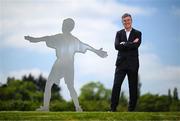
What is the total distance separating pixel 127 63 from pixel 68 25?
1.94 meters

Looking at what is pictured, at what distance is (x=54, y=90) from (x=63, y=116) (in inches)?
2525

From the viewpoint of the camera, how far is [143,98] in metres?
67.3

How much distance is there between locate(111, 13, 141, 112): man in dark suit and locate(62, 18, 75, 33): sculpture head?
4.32ft

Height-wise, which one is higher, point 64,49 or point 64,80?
point 64,49

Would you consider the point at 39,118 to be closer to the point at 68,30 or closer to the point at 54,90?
the point at 68,30

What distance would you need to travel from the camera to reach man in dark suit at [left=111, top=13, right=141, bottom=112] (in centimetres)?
1295

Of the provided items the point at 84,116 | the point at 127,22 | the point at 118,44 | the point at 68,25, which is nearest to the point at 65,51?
the point at 68,25

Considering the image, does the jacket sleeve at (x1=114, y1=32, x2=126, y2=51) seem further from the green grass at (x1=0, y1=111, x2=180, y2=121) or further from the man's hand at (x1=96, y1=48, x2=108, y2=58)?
the green grass at (x1=0, y1=111, x2=180, y2=121)

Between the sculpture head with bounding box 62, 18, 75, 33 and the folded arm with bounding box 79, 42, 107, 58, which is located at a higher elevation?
the sculpture head with bounding box 62, 18, 75, 33

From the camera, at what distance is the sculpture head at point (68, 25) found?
43.4ft

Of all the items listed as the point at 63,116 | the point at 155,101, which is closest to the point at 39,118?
the point at 63,116

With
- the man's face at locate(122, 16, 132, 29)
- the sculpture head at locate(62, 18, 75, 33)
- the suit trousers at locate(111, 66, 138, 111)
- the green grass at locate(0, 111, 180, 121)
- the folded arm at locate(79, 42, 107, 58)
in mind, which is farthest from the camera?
the folded arm at locate(79, 42, 107, 58)

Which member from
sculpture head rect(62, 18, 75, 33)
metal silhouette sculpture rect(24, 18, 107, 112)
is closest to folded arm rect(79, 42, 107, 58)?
metal silhouette sculpture rect(24, 18, 107, 112)

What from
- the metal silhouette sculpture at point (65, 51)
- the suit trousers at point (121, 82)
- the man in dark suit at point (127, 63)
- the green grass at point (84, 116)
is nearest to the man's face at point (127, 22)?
the man in dark suit at point (127, 63)
